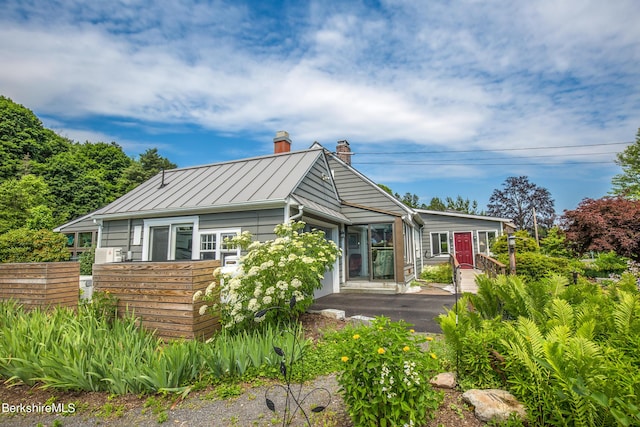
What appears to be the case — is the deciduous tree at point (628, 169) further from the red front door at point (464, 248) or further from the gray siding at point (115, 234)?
the gray siding at point (115, 234)

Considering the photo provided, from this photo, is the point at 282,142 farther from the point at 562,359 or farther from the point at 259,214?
the point at 562,359

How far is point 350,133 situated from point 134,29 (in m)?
10.9

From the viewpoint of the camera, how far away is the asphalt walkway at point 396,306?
695 cm

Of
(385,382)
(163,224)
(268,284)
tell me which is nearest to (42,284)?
(163,224)

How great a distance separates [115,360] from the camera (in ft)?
11.6

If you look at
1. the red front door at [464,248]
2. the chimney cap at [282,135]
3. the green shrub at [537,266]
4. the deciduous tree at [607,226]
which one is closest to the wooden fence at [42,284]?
the chimney cap at [282,135]

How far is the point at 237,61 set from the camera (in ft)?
32.7

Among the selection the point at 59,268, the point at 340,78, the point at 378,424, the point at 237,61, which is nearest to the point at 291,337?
the point at 378,424

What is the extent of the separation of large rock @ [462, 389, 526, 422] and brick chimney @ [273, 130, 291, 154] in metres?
12.0

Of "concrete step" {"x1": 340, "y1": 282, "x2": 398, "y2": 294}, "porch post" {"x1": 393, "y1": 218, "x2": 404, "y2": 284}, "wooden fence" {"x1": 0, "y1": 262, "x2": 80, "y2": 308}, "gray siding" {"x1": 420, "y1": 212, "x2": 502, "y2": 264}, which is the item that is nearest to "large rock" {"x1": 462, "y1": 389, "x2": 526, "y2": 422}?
"wooden fence" {"x1": 0, "y1": 262, "x2": 80, "y2": 308}

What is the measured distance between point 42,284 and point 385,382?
7365 millimetres

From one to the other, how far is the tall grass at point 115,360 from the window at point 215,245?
4.53m

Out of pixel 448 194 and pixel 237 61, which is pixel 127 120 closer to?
pixel 237 61

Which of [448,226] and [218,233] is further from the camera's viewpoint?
[448,226]
